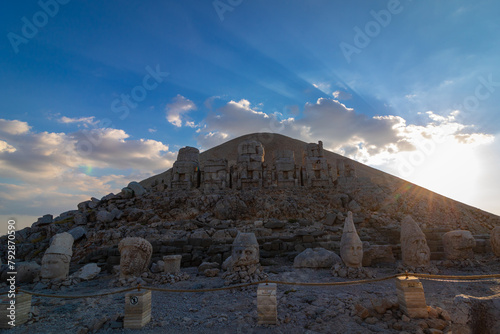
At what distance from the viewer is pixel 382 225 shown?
500 inches

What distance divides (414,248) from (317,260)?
9.41ft

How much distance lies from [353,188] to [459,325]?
12027 mm

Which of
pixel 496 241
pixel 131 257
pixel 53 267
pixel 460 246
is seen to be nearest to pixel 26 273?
pixel 53 267

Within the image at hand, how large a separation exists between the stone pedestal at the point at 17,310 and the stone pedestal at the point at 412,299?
22.9 ft

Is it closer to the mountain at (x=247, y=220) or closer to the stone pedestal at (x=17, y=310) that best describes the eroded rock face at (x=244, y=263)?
the mountain at (x=247, y=220)

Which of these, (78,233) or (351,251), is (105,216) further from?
(351,251)

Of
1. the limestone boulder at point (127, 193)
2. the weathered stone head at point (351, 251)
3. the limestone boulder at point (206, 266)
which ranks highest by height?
the limestone boulder at point (127, 193)

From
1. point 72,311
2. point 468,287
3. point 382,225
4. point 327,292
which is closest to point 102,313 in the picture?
point 72,311

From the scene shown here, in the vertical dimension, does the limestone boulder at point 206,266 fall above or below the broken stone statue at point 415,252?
below

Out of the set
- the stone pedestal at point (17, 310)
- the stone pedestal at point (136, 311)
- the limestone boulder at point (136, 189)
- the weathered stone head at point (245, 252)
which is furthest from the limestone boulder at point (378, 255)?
the limestone boulder at point (136, 189)

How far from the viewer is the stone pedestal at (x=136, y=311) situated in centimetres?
506

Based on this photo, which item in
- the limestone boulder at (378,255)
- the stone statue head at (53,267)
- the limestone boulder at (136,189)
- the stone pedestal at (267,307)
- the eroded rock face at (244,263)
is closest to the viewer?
the stone pedestal at (267,307)

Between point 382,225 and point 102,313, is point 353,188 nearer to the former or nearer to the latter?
point 382,225

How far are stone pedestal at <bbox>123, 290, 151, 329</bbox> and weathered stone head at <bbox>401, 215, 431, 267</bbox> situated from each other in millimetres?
7510
